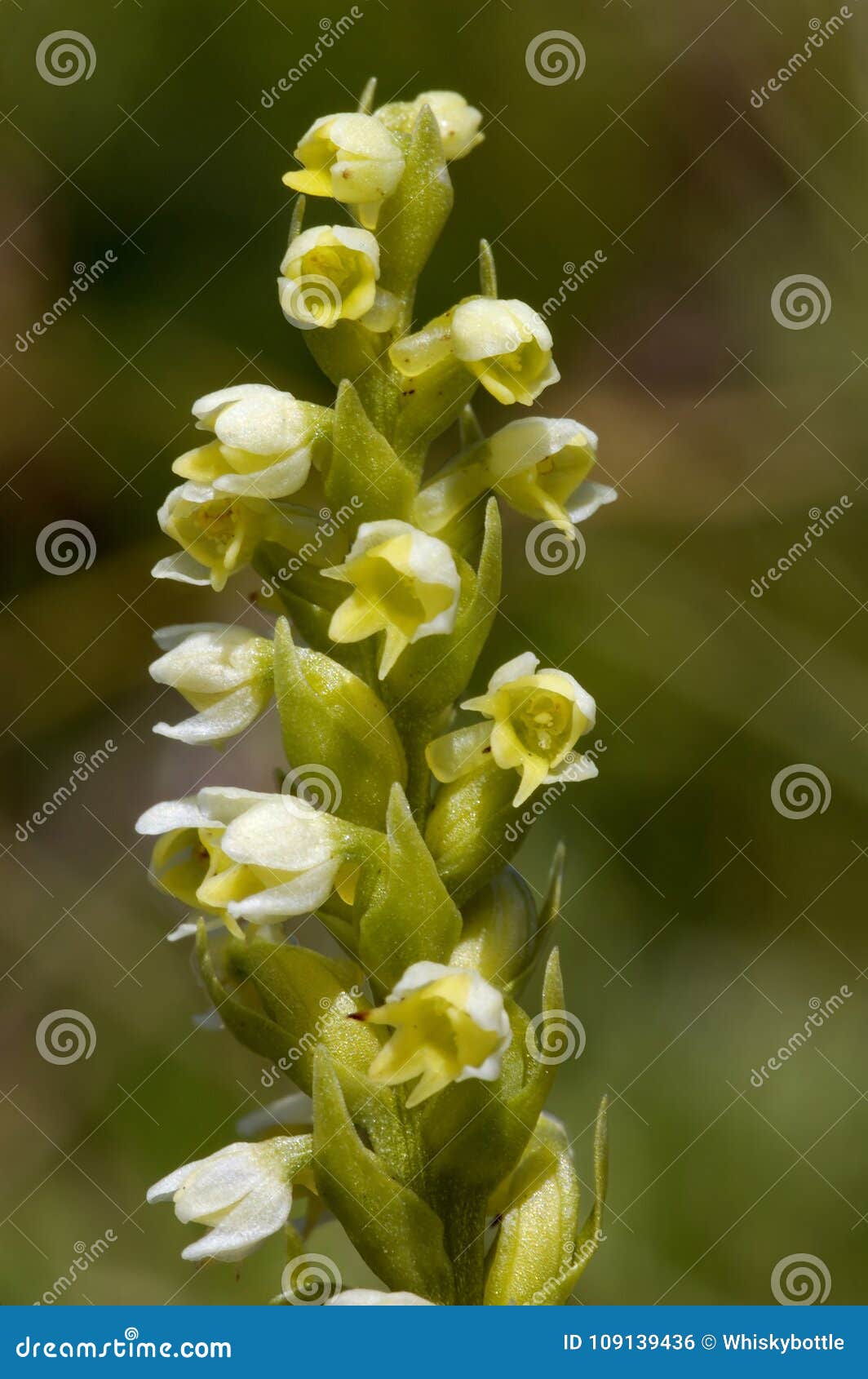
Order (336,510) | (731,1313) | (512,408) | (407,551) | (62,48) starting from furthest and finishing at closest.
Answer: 1. (512,408)
2. (62,48)
3. (731,1313)
4. (336,510)
5. (407,551)

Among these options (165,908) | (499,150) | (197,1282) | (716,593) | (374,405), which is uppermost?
(499,150)

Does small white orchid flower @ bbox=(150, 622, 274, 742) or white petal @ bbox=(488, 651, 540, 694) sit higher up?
white petal @ bbox=(488, 651, 540, 694)

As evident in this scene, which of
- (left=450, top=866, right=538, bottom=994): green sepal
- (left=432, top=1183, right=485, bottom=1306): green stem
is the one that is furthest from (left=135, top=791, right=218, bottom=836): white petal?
(left=432, top=1183, right=485, bottom=1306): green stem

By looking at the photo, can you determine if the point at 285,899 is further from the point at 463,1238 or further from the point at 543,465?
the point at 543,465

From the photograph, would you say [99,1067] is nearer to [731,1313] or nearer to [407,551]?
[731,1313]

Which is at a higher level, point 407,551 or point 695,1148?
point 407,551

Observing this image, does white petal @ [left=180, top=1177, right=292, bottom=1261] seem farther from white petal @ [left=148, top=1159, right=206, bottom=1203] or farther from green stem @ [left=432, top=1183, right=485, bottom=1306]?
green stem @ [left=432, top=1183, right=485, bottom=1306]

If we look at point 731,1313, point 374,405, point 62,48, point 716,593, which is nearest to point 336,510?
point 374,405
